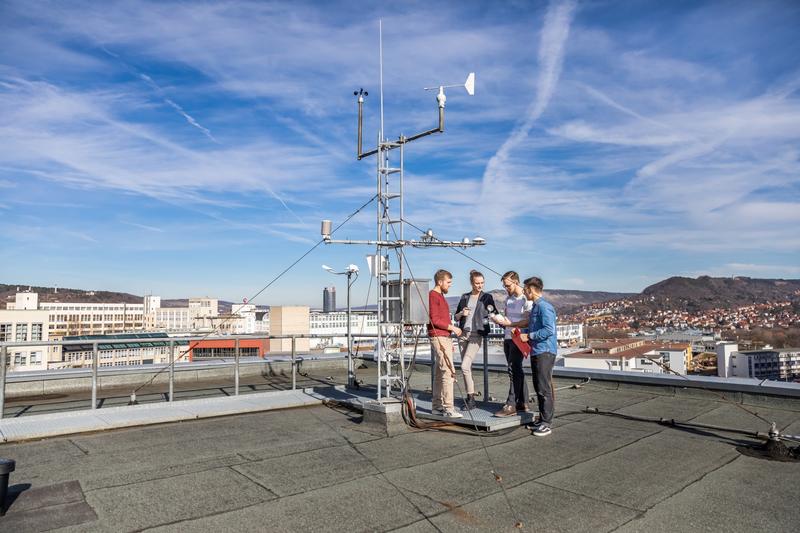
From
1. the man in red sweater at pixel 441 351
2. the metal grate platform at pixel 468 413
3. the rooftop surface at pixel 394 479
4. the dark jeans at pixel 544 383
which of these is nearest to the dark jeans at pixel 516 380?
the metal grate platform at pixel 468 413

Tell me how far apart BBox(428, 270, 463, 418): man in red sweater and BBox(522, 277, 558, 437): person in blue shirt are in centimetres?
90

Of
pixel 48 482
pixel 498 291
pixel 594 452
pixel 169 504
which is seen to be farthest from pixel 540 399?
pixel 48 482

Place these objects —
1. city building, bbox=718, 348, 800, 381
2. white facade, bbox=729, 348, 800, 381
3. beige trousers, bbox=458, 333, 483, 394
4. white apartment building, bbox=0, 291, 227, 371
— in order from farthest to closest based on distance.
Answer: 1. white apartment building, bbox=0, 291, 227, 371
2. white facade, bbox=729, 348, 800, 381
3. city building, bbox=718, 348, 800, 381
4. beige trousers, bbox=458, 333, 483, 394

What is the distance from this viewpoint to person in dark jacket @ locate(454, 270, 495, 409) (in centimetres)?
725

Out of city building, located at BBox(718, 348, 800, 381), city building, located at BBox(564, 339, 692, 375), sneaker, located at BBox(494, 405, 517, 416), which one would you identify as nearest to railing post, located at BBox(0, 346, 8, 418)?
sneaker, located at BBox(494, 405, 517, 416)

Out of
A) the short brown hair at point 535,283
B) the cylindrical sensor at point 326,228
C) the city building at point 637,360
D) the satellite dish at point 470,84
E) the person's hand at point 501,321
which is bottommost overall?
the city building at point 637,360

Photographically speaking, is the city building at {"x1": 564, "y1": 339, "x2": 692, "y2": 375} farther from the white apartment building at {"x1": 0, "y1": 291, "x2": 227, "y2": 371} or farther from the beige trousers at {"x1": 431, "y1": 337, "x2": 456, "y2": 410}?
the white apartment building at {"x1": 0, "y1": 291, "x2": 227, "y2": 371}

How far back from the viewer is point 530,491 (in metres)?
4.22

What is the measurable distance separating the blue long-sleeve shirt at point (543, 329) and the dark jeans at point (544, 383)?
81 mm

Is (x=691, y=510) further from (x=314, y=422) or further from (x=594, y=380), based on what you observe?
(x=594, y=380)

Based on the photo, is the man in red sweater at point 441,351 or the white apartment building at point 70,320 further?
the white apartment building at point 70,320

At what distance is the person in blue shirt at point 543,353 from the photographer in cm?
617

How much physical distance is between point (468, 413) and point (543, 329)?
4.70 feet

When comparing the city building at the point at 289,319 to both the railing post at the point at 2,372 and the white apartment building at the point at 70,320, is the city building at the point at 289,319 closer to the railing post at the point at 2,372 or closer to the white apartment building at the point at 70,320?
the railing post at the point at 2,372
